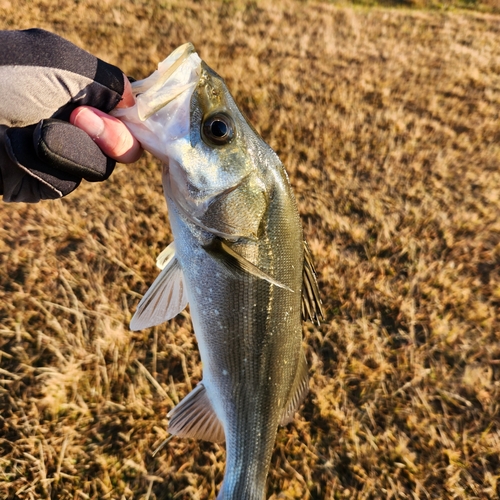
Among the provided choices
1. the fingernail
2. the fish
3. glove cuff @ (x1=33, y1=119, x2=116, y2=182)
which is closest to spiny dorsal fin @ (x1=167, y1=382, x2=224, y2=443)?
the fish

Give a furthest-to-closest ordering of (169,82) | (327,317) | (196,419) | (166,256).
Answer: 1. (327,317)
2. (166,256)
3. (196,419)
4. (169,82)

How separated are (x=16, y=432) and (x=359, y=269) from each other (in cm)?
259

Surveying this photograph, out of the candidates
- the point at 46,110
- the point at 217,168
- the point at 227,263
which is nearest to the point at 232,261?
the point at 227,263

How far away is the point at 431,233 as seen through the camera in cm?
372

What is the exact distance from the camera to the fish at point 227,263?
154 centimetres

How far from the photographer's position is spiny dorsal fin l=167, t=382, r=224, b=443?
176cm

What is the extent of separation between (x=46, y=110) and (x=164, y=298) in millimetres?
894

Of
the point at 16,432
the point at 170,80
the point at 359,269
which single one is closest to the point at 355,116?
the point at 359,269

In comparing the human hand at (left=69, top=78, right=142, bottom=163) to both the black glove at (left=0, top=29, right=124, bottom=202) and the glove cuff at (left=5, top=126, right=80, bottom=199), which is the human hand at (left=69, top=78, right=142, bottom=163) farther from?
the glove cuff at (left=5, top=126, right=80, bottom=199)

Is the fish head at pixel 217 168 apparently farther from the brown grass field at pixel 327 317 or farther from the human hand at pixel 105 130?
the brown grass field at pixel 327 317

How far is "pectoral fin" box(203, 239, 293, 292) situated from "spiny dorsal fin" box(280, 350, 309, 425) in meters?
0.46

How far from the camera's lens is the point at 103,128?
164 centimetres

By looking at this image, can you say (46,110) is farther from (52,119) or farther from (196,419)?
(196,419)

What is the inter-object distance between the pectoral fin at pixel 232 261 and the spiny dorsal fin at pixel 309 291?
0.60 feet
